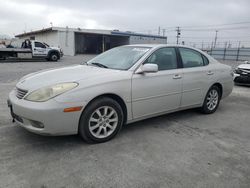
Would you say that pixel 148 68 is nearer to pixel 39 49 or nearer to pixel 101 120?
pixel 101 120

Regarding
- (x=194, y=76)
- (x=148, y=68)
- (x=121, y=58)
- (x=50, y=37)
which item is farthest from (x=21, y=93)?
(x=50, y=37)

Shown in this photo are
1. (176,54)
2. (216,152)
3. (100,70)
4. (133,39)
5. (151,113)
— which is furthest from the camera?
(133,39)

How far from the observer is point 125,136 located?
137 inches

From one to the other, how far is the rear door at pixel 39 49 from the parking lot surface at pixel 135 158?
1481 centimetres

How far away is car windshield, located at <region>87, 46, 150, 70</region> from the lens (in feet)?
11.7

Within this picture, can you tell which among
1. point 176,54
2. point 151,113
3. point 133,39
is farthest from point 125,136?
point 133,39

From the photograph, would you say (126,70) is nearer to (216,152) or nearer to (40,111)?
(40,111)

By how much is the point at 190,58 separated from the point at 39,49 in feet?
52.0

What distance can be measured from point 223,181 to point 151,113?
1591 millimetres

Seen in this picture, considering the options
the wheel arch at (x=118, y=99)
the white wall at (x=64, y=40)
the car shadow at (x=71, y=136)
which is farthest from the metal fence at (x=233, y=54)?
the wheel arch at (x=118, y=99)

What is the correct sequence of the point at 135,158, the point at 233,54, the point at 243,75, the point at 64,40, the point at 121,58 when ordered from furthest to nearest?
the point at 233,54
the point at 64,40
the point at 243,75
the point at 121,58
the point at 135,158

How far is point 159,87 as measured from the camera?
3.64 metres

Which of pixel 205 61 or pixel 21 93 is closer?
pixel 21 93

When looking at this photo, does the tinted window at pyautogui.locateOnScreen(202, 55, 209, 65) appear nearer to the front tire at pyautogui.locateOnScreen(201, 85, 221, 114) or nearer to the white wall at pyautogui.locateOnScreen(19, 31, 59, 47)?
the front tire at pyautogui.locateOnScreen(201, 85, 221, 114)
